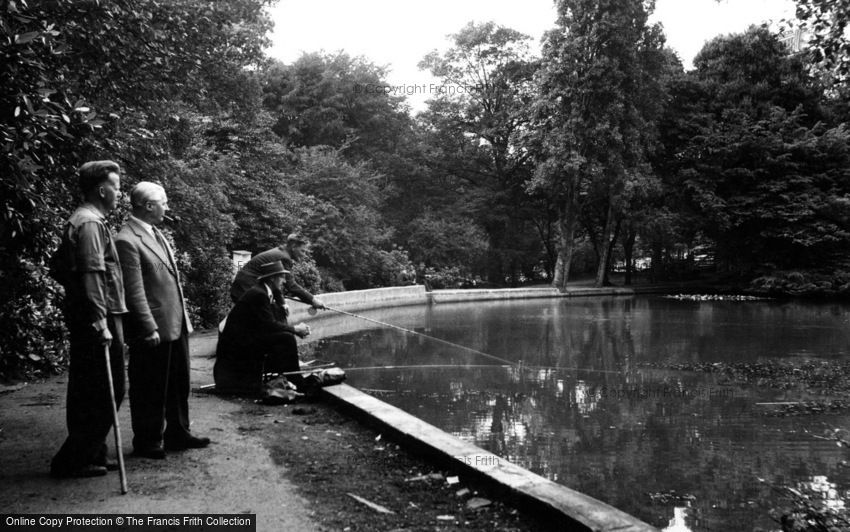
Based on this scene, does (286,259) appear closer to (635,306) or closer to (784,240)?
(635,306)

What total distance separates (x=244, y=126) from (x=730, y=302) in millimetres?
16947

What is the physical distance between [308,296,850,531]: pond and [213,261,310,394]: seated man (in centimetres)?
137

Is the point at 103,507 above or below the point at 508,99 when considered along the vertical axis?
below

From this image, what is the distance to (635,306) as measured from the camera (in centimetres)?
2173

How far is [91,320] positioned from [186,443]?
4.20 ft

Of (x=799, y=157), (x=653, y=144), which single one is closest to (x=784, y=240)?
→ (x=799, y=157)

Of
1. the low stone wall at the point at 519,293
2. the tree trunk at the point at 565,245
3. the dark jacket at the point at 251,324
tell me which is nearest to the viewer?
the dark jacket at the point at 251,324

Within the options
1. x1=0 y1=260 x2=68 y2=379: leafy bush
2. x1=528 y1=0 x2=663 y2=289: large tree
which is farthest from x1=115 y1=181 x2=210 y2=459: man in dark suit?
x1=528 y1=0 x2=663 y2=289: large tree

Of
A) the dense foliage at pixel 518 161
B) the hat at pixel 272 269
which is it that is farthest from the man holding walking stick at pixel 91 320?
the dense foliage at pixel 518 161

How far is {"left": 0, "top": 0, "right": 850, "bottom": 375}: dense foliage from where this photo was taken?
15.1 m

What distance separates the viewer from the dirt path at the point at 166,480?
3.30 metres

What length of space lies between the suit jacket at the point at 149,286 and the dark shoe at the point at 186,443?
71cm

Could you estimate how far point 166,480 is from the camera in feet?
12.3

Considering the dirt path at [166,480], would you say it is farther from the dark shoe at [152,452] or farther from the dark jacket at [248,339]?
the dark jacket at [248,339]
